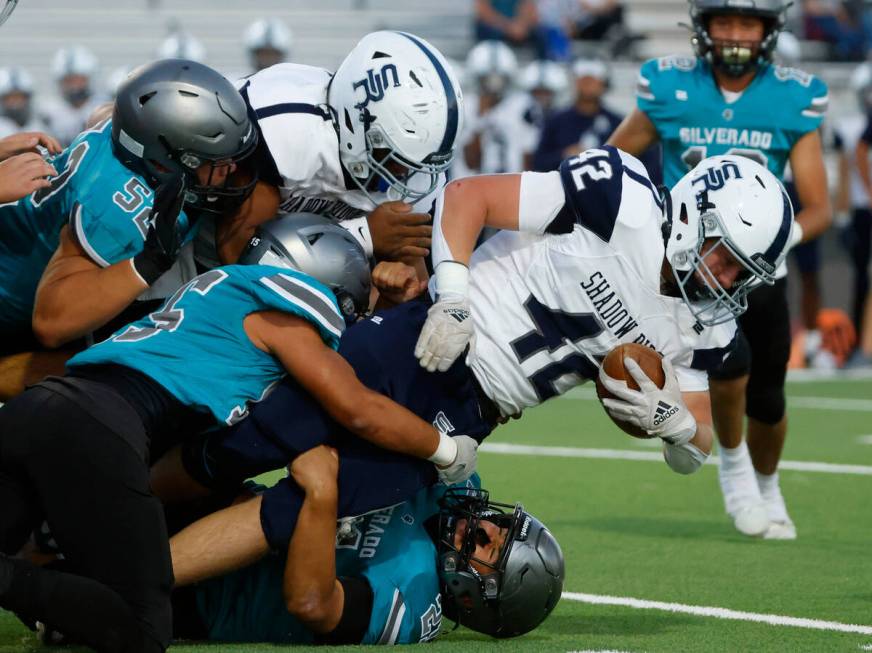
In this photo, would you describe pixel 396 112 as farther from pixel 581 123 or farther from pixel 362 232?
pixel 581 123

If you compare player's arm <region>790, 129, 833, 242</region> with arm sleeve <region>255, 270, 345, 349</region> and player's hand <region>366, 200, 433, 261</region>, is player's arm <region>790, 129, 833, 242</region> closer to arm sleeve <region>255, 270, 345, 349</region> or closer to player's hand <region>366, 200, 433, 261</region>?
player's hand <region>366, 200, 433, 261</region>

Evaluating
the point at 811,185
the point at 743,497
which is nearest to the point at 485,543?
the point at 743,497

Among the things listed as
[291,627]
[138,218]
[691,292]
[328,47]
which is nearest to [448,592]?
[291,627]

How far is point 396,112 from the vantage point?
4480 millimetres

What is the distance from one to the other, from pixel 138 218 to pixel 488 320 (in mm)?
962

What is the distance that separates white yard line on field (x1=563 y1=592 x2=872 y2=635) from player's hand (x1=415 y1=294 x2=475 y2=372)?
99cm

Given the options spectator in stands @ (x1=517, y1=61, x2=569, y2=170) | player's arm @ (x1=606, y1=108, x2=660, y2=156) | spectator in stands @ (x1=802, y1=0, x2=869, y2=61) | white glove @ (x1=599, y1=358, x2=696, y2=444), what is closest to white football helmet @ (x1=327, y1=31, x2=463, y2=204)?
white glove @ (x1=599, y1=358, x2=696, y2=444)

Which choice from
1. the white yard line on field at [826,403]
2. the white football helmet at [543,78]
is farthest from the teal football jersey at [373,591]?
the white football helmet at [543,78]

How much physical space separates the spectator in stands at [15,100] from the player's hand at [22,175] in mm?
8552

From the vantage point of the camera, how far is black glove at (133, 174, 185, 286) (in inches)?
158

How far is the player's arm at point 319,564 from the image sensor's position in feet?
12.5

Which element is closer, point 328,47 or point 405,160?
point 405,160

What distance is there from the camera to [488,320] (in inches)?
168

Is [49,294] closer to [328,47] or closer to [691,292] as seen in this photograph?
[691,292]
